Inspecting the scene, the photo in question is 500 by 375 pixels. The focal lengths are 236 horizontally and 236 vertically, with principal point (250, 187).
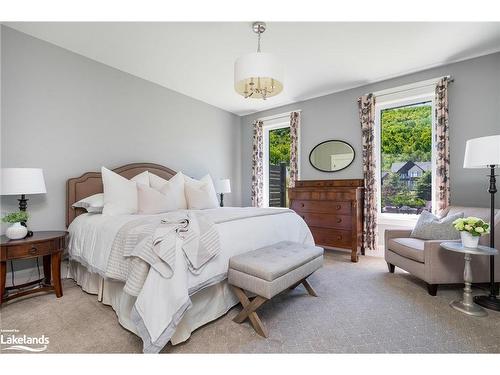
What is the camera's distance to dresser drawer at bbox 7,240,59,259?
2.01 metres

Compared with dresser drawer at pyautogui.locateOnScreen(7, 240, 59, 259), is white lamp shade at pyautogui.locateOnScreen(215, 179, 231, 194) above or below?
above

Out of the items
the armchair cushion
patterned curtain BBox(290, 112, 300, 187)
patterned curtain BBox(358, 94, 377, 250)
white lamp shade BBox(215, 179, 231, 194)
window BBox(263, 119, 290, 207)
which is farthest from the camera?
window BBox(263, 119, 290, 207)

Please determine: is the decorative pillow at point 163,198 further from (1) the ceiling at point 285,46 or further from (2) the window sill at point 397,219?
(2) the window sill at point 397,219

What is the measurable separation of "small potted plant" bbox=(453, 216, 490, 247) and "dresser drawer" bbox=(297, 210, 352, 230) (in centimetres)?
149

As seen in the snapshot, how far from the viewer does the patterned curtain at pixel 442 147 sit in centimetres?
319

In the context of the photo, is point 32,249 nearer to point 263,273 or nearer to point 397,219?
point 263,273

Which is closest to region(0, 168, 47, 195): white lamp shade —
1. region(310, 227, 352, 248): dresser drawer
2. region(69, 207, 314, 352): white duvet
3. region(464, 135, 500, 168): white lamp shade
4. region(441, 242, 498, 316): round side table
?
region(69, 207, 314, 352): white duvet

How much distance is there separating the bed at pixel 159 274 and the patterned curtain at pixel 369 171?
4.37ft

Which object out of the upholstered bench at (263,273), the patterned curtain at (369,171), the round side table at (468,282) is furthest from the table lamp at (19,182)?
the patterned curtain at (369,171)

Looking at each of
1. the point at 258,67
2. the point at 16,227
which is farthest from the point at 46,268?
the point at 258,67

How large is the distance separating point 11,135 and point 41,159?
339mm

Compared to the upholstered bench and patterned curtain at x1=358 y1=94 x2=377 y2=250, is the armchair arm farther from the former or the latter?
the upholstered bench
